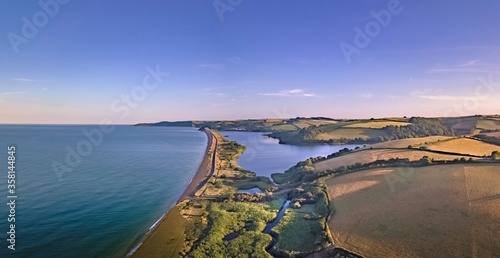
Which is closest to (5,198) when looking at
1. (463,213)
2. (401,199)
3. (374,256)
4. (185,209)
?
(185,209)

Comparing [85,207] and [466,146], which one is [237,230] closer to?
[85,207]

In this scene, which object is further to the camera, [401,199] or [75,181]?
[75,181]

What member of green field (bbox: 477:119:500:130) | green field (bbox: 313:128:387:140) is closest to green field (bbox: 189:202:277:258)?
green field (bbox: 313:128:387:140)

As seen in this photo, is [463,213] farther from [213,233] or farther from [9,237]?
[9,237]

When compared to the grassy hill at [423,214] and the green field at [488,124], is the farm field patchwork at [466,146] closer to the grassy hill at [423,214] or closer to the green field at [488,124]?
the grassy hill at [423,214]

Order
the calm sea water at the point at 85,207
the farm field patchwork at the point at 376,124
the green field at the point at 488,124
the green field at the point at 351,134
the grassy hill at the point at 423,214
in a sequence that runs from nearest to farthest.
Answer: the grassy hill at the point at 423,214
the calm sea water at the point at 85,207
the green field at the point at 488,124
the green field at the point at 351,134
the farm field patchwork at the point at 376,124

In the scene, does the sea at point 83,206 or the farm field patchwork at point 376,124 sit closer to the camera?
the sea at point 83,206

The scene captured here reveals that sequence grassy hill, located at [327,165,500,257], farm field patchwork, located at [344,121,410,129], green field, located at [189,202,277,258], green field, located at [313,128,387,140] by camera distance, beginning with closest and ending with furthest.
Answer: grassy hill, located at [327,165,500,257] → green field, located at [189,202,277,258] → green field, located at [313,128,387,140] → farm field patchwork, located at [344,121,410,129]

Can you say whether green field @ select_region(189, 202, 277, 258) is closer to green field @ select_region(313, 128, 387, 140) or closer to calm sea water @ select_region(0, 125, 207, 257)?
calm sea water @ select_region(0, 125, 207, 257)

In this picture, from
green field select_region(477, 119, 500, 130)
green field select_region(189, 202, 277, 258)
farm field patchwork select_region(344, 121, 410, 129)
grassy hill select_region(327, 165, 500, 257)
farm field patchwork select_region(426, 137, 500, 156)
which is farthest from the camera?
farm field patchwork select_region(344, 121, 410, 129)

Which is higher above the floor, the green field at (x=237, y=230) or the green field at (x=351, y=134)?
the green field at (x=351, y=134)

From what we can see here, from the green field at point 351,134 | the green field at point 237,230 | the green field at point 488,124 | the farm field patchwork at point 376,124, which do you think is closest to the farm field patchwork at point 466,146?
the green field at point 237,230
